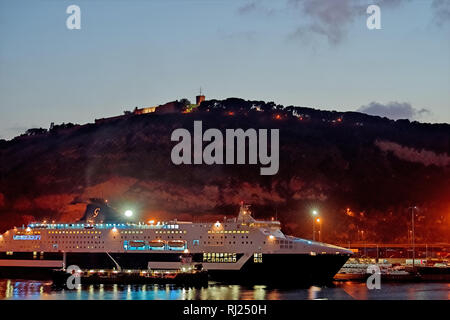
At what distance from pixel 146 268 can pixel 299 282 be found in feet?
46.1

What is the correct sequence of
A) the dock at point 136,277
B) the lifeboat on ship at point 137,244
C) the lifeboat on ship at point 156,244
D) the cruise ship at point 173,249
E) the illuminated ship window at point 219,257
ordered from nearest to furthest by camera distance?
the dock at point 136,277, the cruise ship at point 173,249, the illuminated ship window at point 219,257, the lifeboat on ship at point 156,244, the lifeboat on ship at point 137,244

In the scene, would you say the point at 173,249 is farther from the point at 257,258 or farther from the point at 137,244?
the point at 257,258

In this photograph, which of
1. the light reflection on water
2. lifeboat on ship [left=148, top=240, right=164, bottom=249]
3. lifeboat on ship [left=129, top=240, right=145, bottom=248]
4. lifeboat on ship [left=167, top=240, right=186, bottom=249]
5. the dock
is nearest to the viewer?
the light reflection on water

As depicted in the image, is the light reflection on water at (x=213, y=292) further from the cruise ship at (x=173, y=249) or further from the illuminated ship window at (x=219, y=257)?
the cruise ship at (x=173, y=249)

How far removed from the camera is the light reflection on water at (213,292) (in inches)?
2146

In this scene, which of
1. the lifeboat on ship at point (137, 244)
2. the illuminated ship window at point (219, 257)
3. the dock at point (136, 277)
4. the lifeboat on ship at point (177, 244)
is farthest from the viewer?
the lifeboat on ship at point (137, 244)

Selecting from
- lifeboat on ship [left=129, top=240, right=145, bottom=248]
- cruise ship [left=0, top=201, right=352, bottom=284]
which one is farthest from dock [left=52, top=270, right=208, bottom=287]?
lifeboat on ship [left=129, top=240, right=145, bottom=248]

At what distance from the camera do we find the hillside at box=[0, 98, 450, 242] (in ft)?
379

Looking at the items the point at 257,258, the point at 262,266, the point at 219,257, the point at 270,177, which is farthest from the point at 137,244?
the point at 270,177

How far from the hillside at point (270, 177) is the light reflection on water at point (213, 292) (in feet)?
145

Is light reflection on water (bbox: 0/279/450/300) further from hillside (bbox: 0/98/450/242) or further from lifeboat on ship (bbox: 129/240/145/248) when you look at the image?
hillside (bbox: 0/98/450/242)

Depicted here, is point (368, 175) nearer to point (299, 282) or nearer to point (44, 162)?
point (44, 162)

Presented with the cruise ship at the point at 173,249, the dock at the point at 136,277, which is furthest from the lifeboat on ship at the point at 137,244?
the dock at the point at 136,277

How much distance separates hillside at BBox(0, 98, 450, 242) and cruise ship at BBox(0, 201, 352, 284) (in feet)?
102
